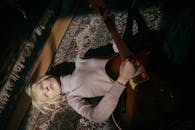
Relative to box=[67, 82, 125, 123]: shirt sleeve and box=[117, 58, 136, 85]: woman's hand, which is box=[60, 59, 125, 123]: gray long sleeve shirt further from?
box=[117, 58, 136, 85]: woman's hand

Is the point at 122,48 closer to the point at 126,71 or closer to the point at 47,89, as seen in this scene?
the point at 126,71

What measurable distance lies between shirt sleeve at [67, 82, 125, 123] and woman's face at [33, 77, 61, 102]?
0.11 meters

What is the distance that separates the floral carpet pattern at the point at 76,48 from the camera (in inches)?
68.0

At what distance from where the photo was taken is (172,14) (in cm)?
170

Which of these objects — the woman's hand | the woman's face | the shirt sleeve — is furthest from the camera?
the woman's face

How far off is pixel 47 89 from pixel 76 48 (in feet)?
1.40

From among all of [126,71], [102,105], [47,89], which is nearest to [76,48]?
[47,89]

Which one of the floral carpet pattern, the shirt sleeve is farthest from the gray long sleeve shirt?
the floral carpet pattern

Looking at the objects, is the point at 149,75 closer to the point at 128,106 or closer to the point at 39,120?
the point at 128,106

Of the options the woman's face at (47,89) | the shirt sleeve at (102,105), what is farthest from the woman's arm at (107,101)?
the woman's face at (47,89)

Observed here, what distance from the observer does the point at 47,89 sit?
1.67 meters

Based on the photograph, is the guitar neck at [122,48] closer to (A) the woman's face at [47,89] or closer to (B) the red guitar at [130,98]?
(B) the red guitar at [130,98]

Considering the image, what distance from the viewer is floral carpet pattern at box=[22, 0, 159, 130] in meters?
1.73

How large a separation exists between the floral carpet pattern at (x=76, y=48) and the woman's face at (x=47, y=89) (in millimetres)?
148
